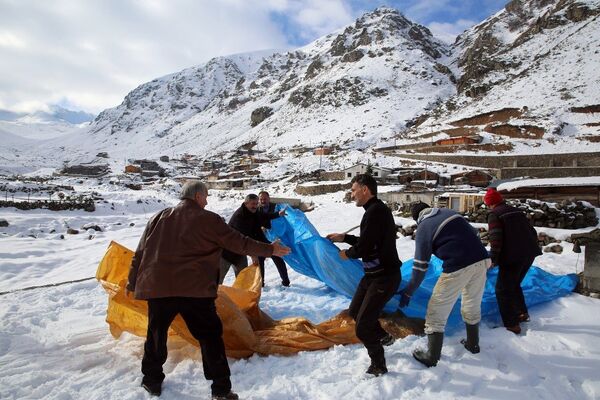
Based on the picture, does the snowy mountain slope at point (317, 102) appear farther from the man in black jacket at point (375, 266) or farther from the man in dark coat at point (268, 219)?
the man in black jacket at point (375, 266)

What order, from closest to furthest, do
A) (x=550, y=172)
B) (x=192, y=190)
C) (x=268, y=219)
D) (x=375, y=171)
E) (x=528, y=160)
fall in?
(x=192, y=190) < (x=268, y=219) < (x=550, y=172) < (x=528, y=160) < (x=375, y=171)

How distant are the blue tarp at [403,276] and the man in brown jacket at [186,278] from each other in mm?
1938

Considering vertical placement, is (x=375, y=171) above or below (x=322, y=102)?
below

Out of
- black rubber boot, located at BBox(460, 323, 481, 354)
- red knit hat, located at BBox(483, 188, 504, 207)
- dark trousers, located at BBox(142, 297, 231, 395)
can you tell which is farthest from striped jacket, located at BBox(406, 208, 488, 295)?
dark trousers, located at BBox(142, 297, 231, 395)

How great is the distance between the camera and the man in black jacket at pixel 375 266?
2.95m

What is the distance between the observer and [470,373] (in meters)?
2.96

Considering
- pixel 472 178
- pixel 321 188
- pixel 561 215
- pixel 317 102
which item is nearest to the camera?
pixel 561 215

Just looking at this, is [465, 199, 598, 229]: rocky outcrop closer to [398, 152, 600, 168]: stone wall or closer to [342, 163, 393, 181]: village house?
[342, 163, 393, 181]: village house

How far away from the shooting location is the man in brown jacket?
2.62m

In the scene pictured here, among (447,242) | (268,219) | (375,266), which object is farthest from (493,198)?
(268,219)

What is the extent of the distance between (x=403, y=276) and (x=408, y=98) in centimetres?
8002

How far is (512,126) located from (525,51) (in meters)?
34.4

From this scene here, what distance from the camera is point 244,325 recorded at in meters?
3.36

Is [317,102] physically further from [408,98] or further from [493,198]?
[493,198]
